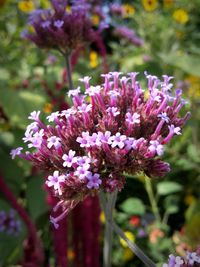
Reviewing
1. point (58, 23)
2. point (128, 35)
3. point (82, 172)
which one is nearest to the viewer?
point (82, 172)

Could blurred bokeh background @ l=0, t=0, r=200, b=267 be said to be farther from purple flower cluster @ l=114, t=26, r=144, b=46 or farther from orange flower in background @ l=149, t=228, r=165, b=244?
purple flower cluster @ l=114, t=26, r=144, b=46

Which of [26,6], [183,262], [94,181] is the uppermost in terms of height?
[26,6]

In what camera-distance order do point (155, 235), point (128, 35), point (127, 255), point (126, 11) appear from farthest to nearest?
1. point (128, 35)
2. point (126, 11)
3. point (127, 255)
4. point (155, 235)

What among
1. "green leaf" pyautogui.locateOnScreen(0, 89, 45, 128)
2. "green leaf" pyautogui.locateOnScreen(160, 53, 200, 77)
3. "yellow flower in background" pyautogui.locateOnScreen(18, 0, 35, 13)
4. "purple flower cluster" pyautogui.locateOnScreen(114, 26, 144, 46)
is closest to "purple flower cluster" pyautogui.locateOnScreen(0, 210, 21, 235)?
"green leaf" pyautogui.locateOnScreen(0, 89, 45, 128)

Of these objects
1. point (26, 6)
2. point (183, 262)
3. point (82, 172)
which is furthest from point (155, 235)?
point (26, 6)

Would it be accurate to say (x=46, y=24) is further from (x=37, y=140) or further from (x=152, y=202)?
(x=152, y=202)

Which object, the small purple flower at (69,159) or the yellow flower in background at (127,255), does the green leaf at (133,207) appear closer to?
the yellow flower in background at (127,255)
